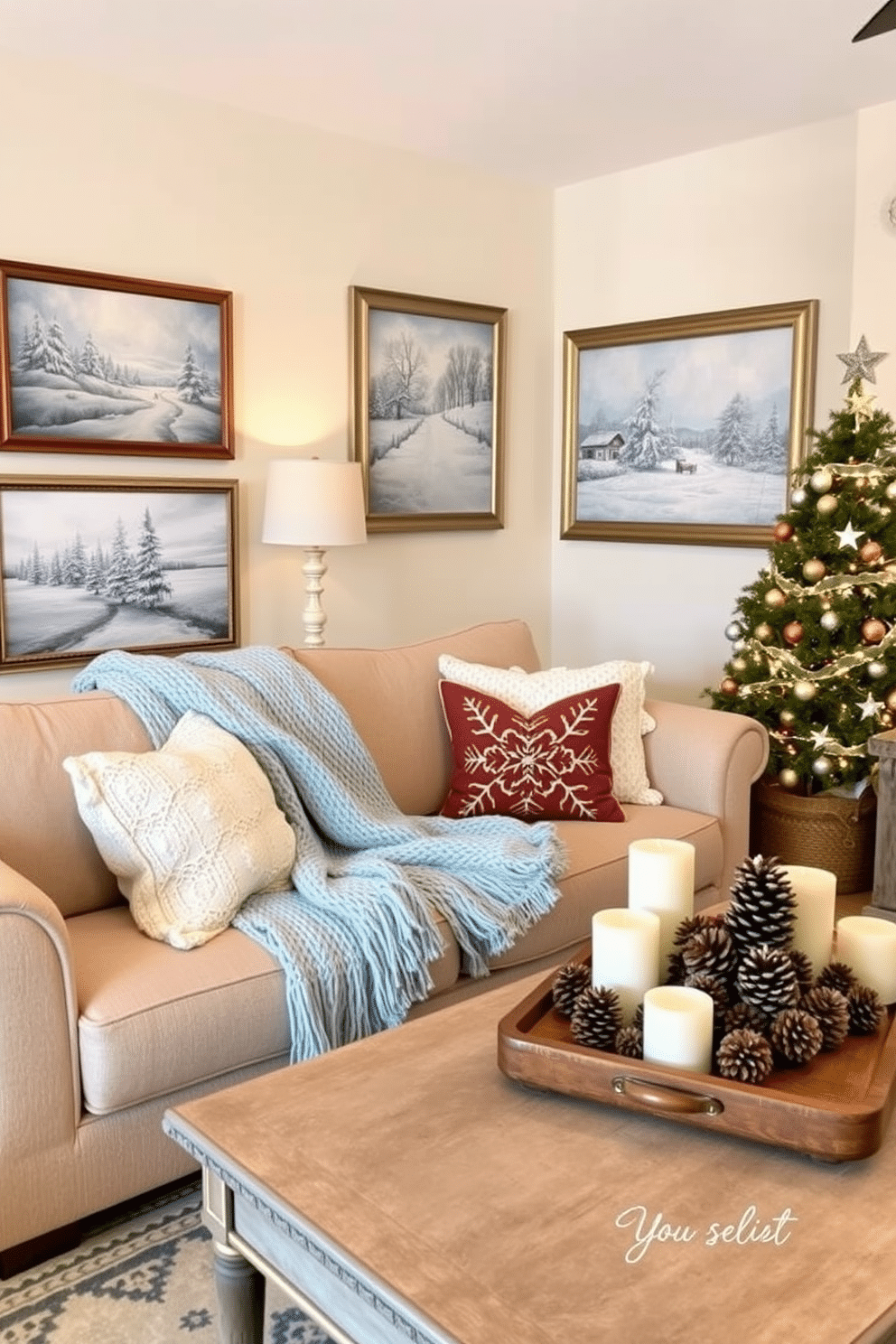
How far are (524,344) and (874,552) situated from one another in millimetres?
1896

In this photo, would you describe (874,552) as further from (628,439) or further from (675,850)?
(675,850)

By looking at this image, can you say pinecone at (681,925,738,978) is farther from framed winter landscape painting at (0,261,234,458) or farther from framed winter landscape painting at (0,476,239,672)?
framed winter landscape painting at (0,261,234,458)

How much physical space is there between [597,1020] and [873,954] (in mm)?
432

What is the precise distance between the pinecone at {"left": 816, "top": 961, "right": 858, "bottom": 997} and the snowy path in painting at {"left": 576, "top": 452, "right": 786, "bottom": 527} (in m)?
2.85

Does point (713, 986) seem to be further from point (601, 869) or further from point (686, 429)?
point (686, 429)

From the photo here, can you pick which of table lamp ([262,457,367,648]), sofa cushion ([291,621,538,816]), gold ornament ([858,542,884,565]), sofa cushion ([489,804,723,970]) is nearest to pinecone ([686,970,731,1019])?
sofa cushion ([489,804,723,970])

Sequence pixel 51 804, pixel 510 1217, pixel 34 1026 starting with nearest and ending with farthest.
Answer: pixel 510 1217
pixel 34 1026
pixel 51 804

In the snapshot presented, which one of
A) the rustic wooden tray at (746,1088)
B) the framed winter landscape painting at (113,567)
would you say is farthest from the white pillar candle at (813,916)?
the framed winter landscape painting at (113,567)

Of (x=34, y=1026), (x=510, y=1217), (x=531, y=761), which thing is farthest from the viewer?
(x=531, y=761)

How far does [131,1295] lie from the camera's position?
1.82m

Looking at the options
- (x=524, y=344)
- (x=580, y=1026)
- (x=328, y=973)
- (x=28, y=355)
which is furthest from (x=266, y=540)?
(x=580, y=1026)

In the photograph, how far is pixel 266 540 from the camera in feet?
12.3

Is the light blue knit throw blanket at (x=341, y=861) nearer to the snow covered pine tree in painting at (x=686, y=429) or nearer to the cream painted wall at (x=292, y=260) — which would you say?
the cream painted wall at (x=292, y=260)

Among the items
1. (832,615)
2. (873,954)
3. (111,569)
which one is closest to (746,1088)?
(873,954)
